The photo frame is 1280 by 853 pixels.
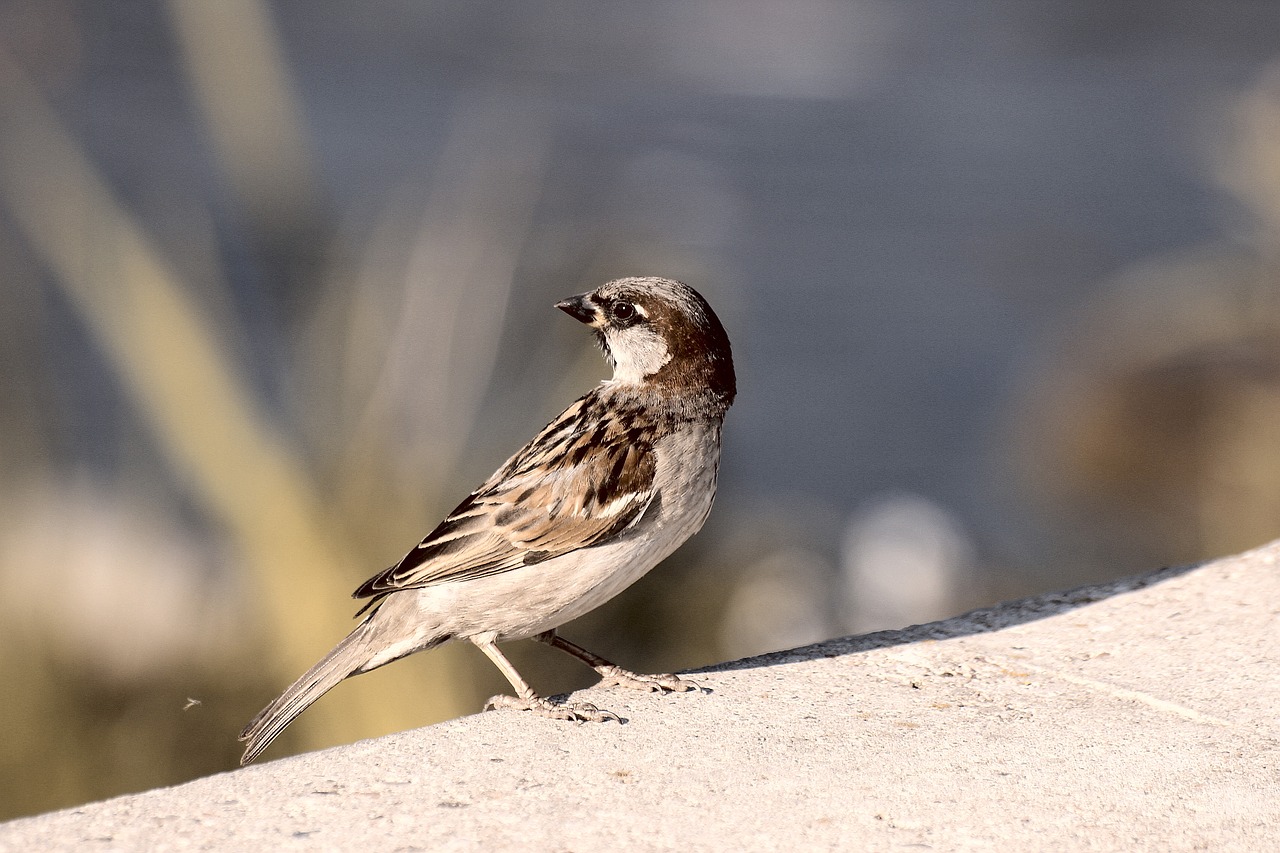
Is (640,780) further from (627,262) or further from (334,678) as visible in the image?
(627,262)

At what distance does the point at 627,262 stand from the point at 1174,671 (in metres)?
3.49

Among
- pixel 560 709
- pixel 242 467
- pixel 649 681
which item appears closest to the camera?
pixel 560 709

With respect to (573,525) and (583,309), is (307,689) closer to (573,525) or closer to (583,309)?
(573,525)

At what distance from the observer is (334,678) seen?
322 centimetres

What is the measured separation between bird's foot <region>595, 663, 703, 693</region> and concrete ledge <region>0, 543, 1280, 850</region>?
0.17 ft

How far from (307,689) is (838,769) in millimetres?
1171

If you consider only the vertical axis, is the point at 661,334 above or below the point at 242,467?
below

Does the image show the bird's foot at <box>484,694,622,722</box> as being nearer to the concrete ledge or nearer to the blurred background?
the concrete ledge

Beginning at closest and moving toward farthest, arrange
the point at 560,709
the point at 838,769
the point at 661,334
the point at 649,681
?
the point at 838,769
the point at 560,709
the point at 649,681
the point at 661,334

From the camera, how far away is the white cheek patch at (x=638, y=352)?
11.2 feet

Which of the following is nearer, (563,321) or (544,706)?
(544,706)

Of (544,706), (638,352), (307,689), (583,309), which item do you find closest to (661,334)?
(638,352)

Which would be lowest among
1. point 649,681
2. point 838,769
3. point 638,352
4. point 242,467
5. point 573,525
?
point 838,769

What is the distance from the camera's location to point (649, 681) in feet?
10.3
